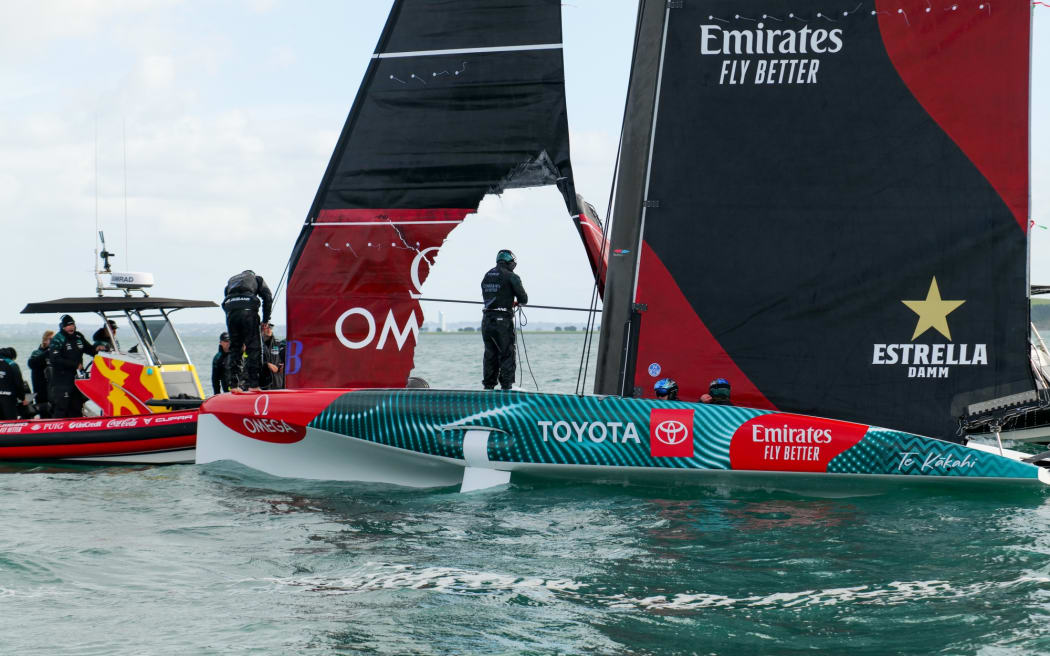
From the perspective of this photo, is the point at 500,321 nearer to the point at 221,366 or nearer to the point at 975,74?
the point at 975,74

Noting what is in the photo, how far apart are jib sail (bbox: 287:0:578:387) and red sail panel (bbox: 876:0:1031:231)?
3081mm

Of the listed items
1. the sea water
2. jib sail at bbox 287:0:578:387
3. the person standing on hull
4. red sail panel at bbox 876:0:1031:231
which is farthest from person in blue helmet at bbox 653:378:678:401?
the person standing on hull

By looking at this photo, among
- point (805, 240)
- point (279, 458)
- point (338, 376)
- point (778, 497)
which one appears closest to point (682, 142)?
point (805, 240)

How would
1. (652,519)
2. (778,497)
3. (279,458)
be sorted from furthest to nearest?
(279,458) < (778,497) < (652,519)

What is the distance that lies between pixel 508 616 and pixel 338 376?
4687 millimetres

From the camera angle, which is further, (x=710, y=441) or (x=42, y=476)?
(x=42, y=476)

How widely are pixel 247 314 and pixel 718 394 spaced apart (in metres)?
4.88

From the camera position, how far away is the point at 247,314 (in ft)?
34.8

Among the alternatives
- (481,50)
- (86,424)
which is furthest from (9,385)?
(481,50)

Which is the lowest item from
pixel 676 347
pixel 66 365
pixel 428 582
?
pixel 428 582

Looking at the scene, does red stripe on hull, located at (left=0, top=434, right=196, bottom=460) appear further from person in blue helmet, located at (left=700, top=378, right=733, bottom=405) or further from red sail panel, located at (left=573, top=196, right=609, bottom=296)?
person in blue helmet, located at (left=700, top=378, right=733, bottom=405)

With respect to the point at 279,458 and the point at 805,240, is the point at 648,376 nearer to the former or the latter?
the point at 805,240

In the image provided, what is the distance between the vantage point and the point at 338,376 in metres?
10.0

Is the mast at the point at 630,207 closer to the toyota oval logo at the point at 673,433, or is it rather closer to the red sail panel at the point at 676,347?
the red sail panel at the point at 676,347
